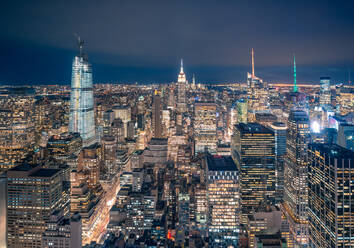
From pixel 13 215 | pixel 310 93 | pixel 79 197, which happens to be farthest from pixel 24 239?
pixel 310 93

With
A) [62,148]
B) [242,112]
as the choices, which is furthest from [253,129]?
[62,148]

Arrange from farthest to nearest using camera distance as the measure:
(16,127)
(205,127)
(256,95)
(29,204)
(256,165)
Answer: (256,95) < (205,127) < (16,127) < (256,165) < (29,204)

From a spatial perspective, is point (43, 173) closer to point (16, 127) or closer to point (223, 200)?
point (223, 200)

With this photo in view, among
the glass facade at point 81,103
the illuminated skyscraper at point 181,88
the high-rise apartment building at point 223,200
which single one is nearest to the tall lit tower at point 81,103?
the glass facade at point 81,103

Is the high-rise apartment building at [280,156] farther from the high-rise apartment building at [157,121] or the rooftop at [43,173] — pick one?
the rooftop at [43,173]

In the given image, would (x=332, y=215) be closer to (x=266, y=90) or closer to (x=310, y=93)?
(x=310, y=93)
